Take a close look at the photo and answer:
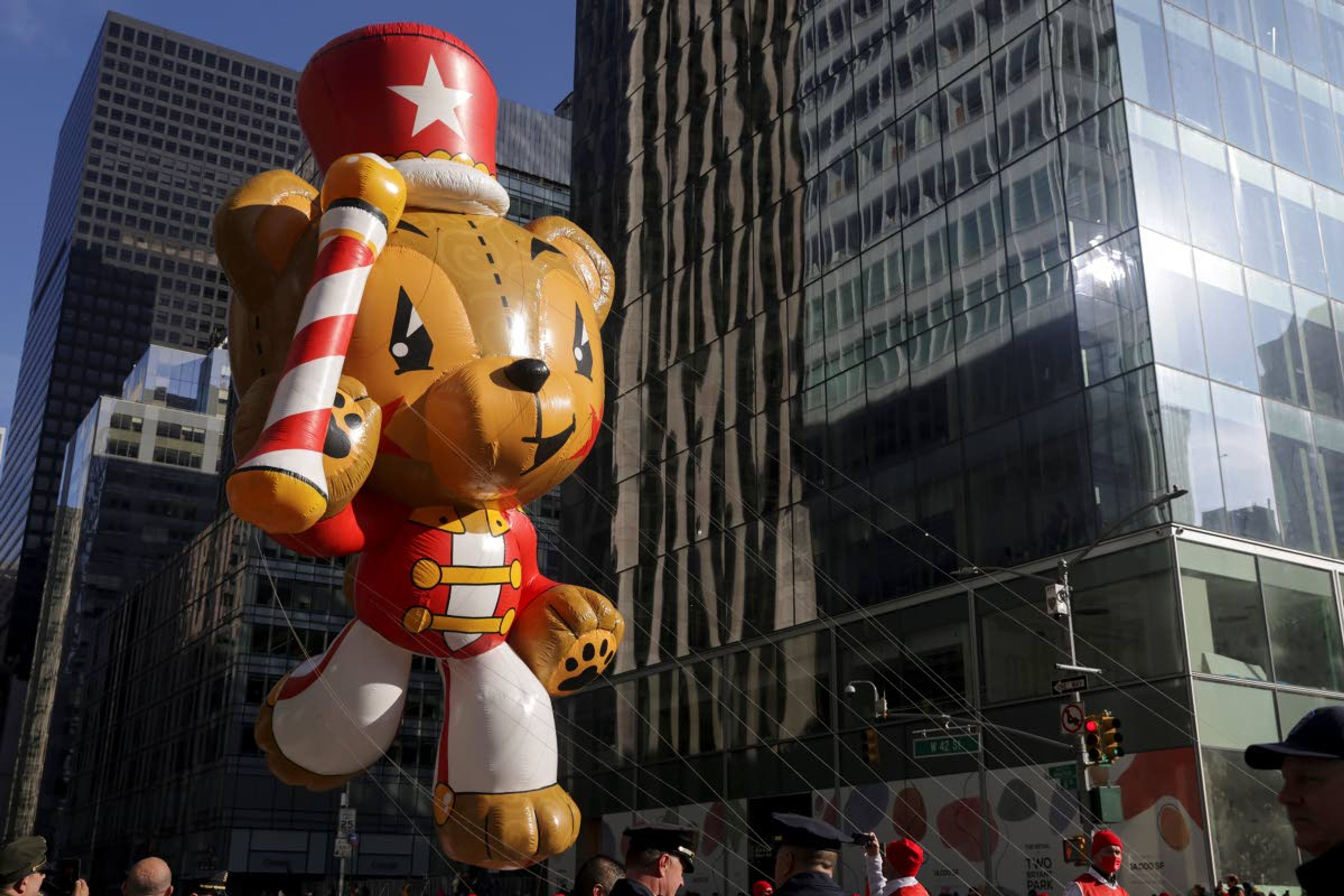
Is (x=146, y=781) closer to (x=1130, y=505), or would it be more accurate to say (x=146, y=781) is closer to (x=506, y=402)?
(x=1130, y=505)

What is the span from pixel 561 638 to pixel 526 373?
2308 mm

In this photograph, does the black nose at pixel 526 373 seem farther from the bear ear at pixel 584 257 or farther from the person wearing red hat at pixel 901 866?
the person wearing red hat at pixel 901 866

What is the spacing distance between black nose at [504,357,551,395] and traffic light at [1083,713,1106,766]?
10244 millimetres

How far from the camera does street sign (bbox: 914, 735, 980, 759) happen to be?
18750 mm

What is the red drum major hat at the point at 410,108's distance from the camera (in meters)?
11.3

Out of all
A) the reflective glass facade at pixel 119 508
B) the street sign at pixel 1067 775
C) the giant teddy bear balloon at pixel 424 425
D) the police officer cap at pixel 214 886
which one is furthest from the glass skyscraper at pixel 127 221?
the police officer cap at pixel 214 886

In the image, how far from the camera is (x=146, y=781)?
63.2 m

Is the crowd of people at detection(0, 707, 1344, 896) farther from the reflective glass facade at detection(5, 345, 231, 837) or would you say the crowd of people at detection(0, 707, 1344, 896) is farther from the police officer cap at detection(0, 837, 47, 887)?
the reflective glass facade at detection(5, 345, 231, 837)

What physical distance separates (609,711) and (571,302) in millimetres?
27044

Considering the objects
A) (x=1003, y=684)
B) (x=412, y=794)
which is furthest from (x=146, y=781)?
(x=1003, y=684)

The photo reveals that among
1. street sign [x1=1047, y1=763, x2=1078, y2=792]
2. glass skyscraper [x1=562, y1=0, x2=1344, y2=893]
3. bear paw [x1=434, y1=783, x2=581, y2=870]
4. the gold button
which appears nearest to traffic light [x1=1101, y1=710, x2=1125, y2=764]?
street sign [x1=1047, y1=763, x2=1078, y2=792]

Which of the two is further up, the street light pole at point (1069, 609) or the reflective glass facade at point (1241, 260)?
the reflective glass facade at point (1241, 260)

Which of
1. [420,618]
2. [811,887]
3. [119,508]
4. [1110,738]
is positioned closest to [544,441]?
[420,618]

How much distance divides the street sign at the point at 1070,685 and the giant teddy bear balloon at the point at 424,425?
332 inches
